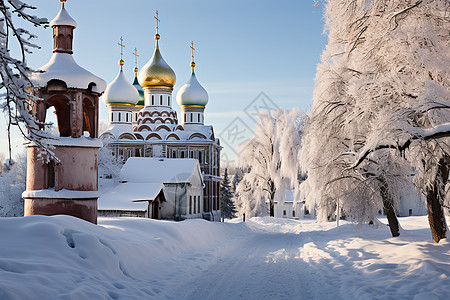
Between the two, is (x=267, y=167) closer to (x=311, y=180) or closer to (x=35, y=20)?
(x=311, y=180)

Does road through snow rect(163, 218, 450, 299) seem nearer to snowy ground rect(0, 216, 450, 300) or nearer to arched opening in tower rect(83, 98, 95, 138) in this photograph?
snowy ground rect(0, 216, 450, 300)

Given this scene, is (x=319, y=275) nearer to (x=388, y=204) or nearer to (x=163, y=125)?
(x=388, y=204)

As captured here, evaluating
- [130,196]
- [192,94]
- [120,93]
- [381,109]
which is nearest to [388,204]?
[381,109]

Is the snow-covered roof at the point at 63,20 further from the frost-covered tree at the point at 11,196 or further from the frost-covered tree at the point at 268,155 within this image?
the frost-covered tree at the point at 268,155

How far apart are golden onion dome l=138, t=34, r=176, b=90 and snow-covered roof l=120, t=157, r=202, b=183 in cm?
1462

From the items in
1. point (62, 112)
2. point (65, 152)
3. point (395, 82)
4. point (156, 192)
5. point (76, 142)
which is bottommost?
point (156, 192)

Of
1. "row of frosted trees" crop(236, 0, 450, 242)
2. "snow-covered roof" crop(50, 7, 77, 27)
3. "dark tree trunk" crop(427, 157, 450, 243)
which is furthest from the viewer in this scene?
"snow-covered roof" crop(50, 7, 77, 27)

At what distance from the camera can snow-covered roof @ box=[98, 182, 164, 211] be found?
29452mm

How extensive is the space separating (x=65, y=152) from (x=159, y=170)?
67.3ft

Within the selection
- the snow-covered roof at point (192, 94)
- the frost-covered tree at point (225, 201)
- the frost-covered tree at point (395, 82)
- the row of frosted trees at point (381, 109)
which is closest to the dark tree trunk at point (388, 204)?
the row of frosted trees at point (381, 109)

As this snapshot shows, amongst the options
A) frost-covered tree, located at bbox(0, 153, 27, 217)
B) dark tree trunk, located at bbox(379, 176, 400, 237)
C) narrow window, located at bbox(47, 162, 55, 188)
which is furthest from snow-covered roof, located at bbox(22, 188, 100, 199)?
frost-covered tree, located at bbox(0, 153, 27, 217)

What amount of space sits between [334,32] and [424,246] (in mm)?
6825

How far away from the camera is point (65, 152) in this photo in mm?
15031

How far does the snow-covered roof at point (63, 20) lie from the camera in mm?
15875
